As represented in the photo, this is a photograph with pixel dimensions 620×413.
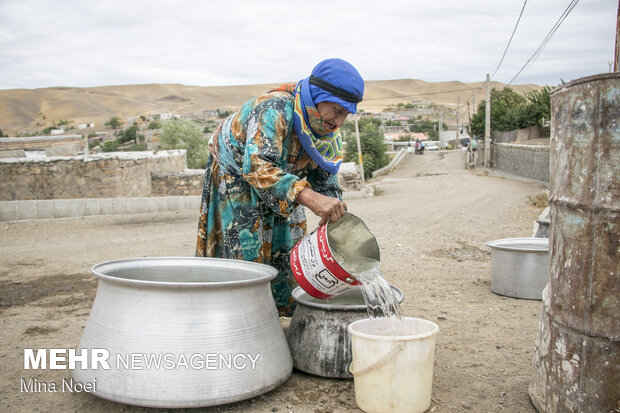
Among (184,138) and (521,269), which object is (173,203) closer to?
(521,269)

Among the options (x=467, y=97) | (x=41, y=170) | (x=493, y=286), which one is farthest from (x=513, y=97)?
(x=467, y=97)

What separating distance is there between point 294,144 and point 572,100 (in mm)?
1242

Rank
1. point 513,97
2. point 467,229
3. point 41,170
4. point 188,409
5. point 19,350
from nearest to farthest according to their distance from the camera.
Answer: point 188,409
point 19,350
point 467,229
point 41,170
point 513,97

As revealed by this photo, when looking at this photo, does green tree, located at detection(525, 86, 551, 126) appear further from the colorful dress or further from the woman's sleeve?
the woman's sleeve

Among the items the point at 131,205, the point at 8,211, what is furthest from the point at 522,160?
the point at 8,211

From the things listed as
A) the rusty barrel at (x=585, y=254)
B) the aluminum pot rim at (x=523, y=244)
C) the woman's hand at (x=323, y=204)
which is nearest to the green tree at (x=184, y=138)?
the aluminum pot rim at (x=523, y=244)

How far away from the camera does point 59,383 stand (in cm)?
254

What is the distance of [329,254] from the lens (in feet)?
7.46

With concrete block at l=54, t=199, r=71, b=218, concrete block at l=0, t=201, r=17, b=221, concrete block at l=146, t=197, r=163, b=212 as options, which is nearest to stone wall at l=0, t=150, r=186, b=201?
concrete block at l=146, t=197, r=163, b=212

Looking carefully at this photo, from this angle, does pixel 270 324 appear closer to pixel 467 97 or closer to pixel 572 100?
pixel 572 100

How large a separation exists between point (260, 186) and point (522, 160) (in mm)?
22823

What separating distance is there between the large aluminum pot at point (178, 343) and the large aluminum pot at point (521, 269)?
8.32ft

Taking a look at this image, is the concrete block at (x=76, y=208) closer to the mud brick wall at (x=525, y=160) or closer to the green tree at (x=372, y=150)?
the mud brick wall at (x=525, y=160)

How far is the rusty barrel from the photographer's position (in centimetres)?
193
